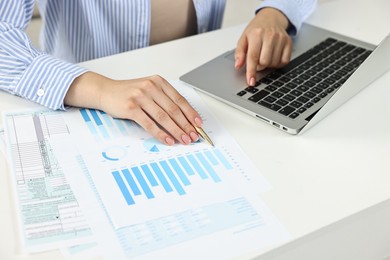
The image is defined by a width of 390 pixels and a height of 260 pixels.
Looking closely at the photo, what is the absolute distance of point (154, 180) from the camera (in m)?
0.78

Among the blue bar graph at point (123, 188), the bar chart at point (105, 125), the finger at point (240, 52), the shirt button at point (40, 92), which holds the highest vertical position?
the finger at point (240, 52)

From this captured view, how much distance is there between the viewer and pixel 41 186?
2.54 ft

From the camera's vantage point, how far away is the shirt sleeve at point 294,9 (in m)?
1.22

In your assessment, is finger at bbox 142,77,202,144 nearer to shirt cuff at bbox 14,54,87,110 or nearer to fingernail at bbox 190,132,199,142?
fingernail at bbox 190,132,199,142

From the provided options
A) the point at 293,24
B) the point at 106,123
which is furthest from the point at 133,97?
the point at 293,24

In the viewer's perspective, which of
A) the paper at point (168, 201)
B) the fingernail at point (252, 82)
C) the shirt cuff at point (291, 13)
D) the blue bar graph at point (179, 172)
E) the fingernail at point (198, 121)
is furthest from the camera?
the shirt cuff at point (291, 13)

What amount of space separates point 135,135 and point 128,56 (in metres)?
0.26

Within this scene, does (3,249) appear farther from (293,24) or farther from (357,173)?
(293,24)

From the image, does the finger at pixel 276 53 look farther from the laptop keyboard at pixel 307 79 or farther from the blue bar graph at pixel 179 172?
the blue bar graph at pixel 179 172

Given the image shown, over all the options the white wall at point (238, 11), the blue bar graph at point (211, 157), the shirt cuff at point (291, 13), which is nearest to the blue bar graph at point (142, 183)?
the blue bar graph at point (211, 157)

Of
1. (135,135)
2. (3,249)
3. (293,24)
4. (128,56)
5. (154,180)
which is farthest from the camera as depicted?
(293,24)

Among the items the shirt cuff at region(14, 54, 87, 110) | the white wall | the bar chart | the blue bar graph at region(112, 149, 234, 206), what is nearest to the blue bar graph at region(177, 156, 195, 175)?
the blue bar graph at region(112, 149, 234, 206)

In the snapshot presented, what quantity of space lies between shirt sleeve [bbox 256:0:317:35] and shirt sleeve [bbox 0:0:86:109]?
0.47m

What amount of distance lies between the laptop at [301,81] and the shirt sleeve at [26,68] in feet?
0.68
